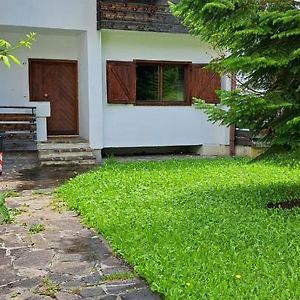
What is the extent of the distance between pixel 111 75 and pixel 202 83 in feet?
8.93

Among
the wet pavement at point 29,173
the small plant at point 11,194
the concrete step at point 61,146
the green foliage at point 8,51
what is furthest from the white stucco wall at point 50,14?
the green foliage at point 8,51

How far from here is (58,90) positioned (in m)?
13.3

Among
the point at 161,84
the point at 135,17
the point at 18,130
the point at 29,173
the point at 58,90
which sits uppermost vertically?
the point at 135,17

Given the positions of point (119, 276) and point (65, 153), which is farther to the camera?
point (65, 153)

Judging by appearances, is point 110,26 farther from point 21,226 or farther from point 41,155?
point 21,226

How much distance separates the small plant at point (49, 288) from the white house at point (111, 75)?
825cm

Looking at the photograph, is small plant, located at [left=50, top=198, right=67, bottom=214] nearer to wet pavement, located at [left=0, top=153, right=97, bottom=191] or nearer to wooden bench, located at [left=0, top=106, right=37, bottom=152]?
wet pavement, located at [left=0, top=153, right=97, bottom=191]

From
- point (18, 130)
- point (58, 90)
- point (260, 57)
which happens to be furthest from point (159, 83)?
point (260, 57)

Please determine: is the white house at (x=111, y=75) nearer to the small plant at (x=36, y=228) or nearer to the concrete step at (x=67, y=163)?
the concrete step at (x=67, y=163)

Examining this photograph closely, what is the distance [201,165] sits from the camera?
33.2 feet

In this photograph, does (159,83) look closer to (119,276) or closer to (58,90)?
(58,90)

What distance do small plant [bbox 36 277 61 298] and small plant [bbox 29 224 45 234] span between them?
1535 mm

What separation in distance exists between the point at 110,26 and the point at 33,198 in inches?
229

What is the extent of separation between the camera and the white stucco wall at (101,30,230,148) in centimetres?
1217
